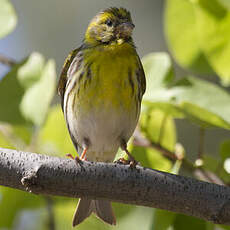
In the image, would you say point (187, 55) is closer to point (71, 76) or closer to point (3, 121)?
point (71, 76)

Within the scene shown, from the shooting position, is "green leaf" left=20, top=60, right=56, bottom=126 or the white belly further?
the white belly

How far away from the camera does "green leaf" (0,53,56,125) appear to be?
241 cm

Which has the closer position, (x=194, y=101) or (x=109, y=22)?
(x=194, y=101)

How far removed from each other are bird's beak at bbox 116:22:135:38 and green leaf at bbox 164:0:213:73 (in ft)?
1.04

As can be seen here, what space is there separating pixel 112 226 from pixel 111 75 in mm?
790

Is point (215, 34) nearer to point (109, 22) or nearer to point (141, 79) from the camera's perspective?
point (141, 79)

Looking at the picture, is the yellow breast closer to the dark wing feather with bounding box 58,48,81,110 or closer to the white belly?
the white belly

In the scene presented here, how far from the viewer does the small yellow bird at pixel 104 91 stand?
2.67m

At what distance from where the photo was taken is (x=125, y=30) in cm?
285

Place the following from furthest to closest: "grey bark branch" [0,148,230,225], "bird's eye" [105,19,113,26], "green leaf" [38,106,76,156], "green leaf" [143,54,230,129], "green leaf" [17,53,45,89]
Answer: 1. "bird's eye" [105,19,113,26]
2. "green leaf" [38,106,76,156]
3. "green leaf" [17,53,45,89]
4. "green leaf" [143,54,230,129]
5. "grey bark branch" [0,148,230,225]

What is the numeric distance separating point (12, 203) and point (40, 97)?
1.87ft

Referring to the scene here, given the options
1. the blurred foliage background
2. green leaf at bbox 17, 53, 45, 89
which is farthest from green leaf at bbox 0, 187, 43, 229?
green leaf at bbox 17, 53, 45, 89

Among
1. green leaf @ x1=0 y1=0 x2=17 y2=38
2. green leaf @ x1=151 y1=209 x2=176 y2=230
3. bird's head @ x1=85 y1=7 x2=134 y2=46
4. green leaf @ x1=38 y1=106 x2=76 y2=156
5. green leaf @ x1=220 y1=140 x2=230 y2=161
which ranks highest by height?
green leaf @ x1=0 y1=0 x2=17 y2=38

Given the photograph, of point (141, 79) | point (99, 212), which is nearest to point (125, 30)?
point (141, 79)
